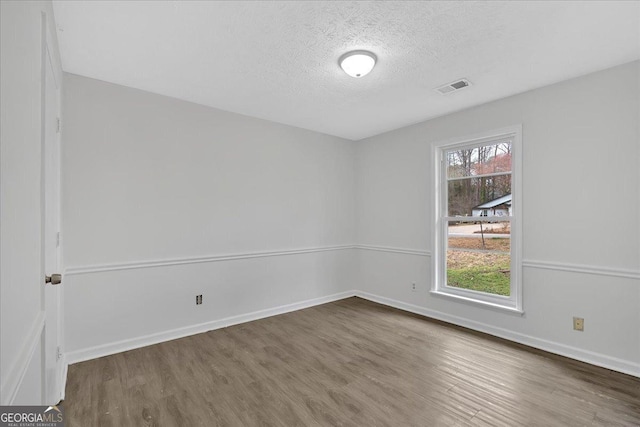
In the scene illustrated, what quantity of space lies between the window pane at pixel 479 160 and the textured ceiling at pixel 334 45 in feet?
1.89

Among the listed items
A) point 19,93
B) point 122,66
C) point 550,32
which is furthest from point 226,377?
point 550,32

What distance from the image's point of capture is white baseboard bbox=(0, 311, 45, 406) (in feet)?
2.65

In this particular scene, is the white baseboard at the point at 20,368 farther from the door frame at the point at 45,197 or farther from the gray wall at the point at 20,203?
the door frame at the point at 45,197

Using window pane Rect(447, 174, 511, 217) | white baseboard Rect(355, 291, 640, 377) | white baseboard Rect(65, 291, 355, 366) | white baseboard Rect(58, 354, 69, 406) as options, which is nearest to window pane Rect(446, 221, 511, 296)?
window pane Rect(447, 174, 511, 217)

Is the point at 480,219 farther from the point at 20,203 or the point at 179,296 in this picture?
the point at 20,203

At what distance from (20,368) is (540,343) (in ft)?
12.5

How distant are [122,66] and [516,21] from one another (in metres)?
3.04

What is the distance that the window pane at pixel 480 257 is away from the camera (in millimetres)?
3336

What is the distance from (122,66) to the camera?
2.56m

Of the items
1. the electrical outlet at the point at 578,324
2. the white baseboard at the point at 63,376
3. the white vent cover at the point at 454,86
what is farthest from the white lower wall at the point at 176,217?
the electrical outlet at the point at 578,324

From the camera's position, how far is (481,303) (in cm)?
340

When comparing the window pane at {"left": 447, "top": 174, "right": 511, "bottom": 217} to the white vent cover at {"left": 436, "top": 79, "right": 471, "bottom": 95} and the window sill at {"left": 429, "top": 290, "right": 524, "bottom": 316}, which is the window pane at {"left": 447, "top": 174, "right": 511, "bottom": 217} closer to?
the window sill at {"left": 429, "top": 290, "right": 524, "bottom": 316}

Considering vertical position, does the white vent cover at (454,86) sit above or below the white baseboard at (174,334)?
above

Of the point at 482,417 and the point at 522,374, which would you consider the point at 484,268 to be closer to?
the point at 522,374
